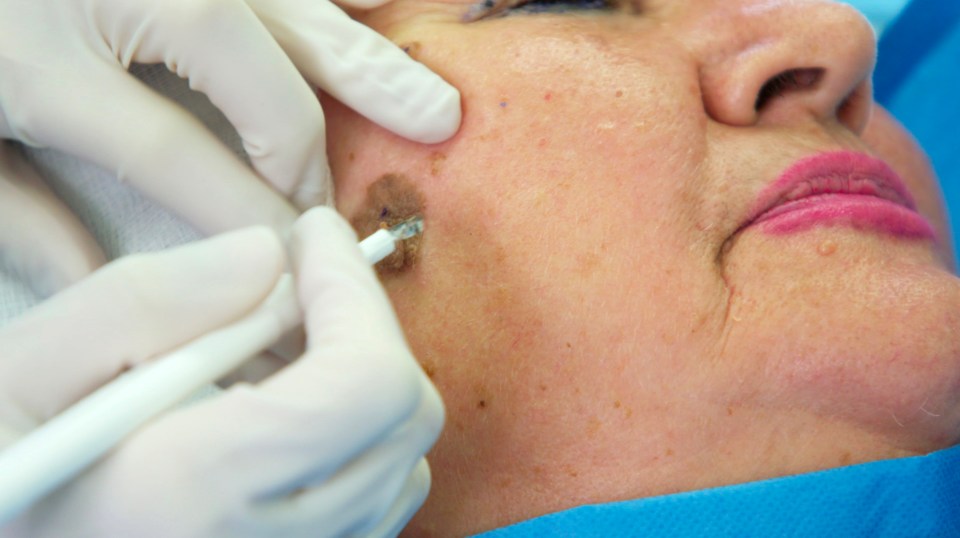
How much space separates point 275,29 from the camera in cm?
113

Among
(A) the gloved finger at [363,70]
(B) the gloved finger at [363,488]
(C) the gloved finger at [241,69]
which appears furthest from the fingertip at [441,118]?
(B) the gloved finger at [363,488]

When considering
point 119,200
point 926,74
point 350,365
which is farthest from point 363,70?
point 926,74

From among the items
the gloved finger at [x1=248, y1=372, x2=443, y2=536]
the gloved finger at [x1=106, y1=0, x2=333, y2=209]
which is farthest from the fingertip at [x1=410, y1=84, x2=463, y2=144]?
the gloved finger at [x1=248, y1=372, x2=443, y2=536]

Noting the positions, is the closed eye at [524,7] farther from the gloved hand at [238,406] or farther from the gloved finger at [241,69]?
the gloved hand at [238,406]

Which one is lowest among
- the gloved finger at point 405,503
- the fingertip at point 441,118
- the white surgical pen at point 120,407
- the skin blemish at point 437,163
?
the gloved finger at point 405,503

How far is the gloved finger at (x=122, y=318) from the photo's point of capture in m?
0.80

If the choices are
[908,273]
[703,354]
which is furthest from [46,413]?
[908,273]

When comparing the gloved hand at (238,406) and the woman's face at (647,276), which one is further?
the woman's face at (647,276)

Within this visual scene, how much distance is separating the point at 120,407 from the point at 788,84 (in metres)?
0.98

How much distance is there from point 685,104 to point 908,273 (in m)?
0.36

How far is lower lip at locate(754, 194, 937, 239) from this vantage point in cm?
101

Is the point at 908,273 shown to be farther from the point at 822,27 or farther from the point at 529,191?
the point at 529,191

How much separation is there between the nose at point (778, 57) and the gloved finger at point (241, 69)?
1.82 ft

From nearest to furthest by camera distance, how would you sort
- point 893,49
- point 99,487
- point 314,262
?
point 99,487
point 314,262
point 893,49
